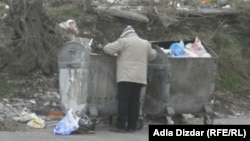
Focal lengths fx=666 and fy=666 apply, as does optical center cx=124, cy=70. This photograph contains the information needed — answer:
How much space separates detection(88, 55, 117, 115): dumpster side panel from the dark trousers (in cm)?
22

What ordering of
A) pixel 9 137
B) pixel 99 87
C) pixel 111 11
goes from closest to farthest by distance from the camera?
1. pixel 9 137
2. pixel 99 87
3. pixel 111 11

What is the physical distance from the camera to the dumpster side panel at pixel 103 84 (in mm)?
10117

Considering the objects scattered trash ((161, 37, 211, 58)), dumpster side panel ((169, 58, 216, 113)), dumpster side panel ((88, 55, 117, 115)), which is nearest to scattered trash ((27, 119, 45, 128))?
dumpster side panel ((88, 55, 117, 115))

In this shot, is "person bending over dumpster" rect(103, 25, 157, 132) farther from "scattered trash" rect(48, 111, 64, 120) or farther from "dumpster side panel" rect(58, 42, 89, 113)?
"scattered trash" rect(48, 111, 64, 120)

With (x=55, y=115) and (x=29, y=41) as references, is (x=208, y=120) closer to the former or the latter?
(x=55, y=115)

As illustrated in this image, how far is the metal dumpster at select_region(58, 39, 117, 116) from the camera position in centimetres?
1011

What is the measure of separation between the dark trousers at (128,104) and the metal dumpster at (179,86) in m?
0.47

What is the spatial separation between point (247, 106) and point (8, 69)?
4671 mm

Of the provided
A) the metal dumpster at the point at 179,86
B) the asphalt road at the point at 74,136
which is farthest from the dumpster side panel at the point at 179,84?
the asphalt road at the point at 74,136

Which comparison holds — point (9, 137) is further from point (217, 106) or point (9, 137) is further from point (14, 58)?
point (217, 106)

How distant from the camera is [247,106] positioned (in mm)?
13039

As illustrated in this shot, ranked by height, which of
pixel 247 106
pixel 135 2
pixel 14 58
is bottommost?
pixel 247 106

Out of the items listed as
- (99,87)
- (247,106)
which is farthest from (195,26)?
(99,87)

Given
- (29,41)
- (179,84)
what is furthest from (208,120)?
(29,41)
